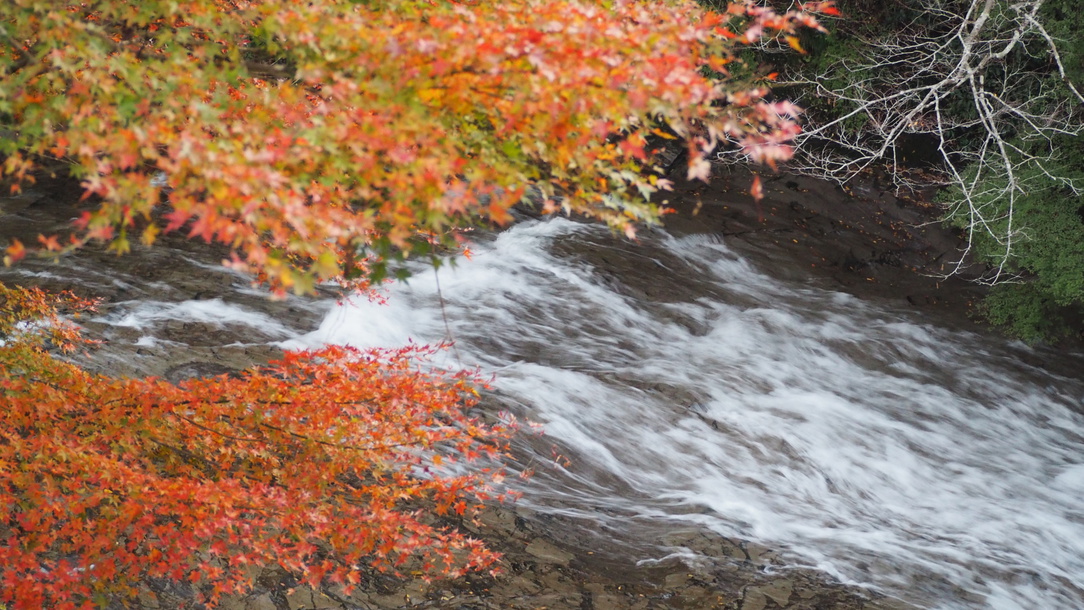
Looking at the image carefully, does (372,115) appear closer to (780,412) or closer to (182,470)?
(182,470)

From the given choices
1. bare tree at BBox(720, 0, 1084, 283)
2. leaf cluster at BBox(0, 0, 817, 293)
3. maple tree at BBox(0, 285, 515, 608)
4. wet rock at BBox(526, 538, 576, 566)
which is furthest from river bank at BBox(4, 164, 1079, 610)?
bare tree at BBox(720, 0, 1084, 283)

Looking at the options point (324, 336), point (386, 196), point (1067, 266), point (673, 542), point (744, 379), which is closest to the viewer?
point (386, 196)

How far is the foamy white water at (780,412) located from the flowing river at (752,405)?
0.09 feet

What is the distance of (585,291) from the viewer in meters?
10.9

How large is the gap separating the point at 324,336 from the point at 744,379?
4461 millimetres

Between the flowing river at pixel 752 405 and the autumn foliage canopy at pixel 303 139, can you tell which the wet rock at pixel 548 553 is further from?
the autumn foliage canopy at pixel 303 139

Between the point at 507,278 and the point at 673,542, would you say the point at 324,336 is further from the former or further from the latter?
the point at 673,542

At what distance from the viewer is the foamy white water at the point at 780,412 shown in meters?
6.61

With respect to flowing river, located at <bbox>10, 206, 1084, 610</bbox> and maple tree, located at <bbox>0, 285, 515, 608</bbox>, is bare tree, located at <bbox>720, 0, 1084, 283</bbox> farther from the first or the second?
maple tree, located at <bbox>0, 285, 515, 608</bbox>

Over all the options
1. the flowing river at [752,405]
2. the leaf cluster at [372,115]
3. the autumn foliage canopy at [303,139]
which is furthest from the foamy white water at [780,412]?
the leaf cluster at [372,115]

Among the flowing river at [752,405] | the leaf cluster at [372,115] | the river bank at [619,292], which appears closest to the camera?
the leaf cluster at [372,115]

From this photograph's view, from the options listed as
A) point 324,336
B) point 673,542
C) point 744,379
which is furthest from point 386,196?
point 744,379

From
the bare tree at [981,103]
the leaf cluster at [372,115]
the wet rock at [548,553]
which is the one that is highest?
the bare tree at [981,103]

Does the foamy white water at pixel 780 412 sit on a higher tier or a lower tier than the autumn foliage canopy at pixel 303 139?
lower
